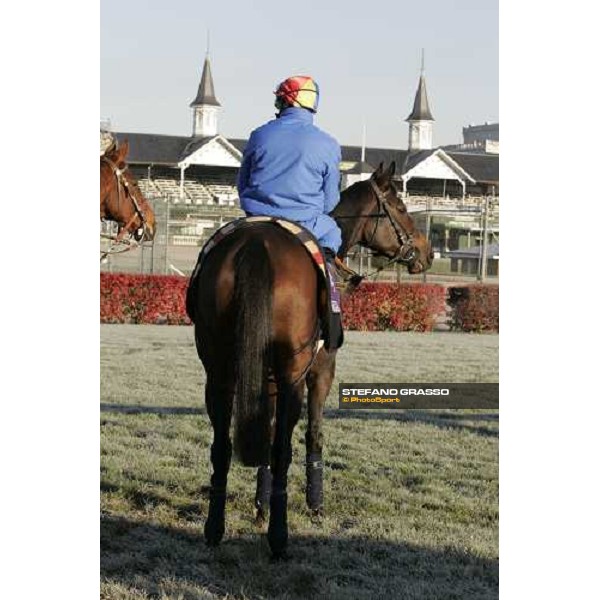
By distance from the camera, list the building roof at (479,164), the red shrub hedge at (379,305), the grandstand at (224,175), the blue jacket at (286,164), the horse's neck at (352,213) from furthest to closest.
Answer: the red shrub hedge at (379,305)
the building roof at (479,164)
the grandstand at (224,175)
the horse's neck at (352,213)
the blue jacket at (286,164)

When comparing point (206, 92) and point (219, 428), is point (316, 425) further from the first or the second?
point (206, 92)

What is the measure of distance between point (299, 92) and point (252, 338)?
121 cm

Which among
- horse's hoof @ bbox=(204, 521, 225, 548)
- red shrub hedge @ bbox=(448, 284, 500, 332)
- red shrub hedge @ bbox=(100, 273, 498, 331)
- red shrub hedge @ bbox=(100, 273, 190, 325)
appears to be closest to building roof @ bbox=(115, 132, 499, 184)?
horse's hoof @ bbox=(204, 521, 225, 548)

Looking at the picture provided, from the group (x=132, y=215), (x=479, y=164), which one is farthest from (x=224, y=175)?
(x=479, y=164)

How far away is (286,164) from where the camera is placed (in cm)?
503

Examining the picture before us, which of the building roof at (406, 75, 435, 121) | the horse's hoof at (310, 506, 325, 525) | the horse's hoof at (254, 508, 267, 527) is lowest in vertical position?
the horse's hoof at (310, 506, 325, 525)

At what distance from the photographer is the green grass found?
4828 millimetres

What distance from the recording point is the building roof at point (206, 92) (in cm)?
610

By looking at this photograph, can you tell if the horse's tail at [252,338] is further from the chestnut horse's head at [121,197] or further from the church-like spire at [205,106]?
the chestnut horse's head at [121,197]

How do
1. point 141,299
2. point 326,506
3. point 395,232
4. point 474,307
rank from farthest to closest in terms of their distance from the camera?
point 474,307
point 141,299
point 395,232
point 326,506

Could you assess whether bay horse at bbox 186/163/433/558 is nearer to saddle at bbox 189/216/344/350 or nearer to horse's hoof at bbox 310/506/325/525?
saddle at bbox 189/216/344/350

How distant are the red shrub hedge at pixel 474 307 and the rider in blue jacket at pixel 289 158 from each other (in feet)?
27.5

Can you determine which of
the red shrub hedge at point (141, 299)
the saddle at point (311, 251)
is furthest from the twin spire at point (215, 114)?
the red shrub hedge at point (141, 299)
